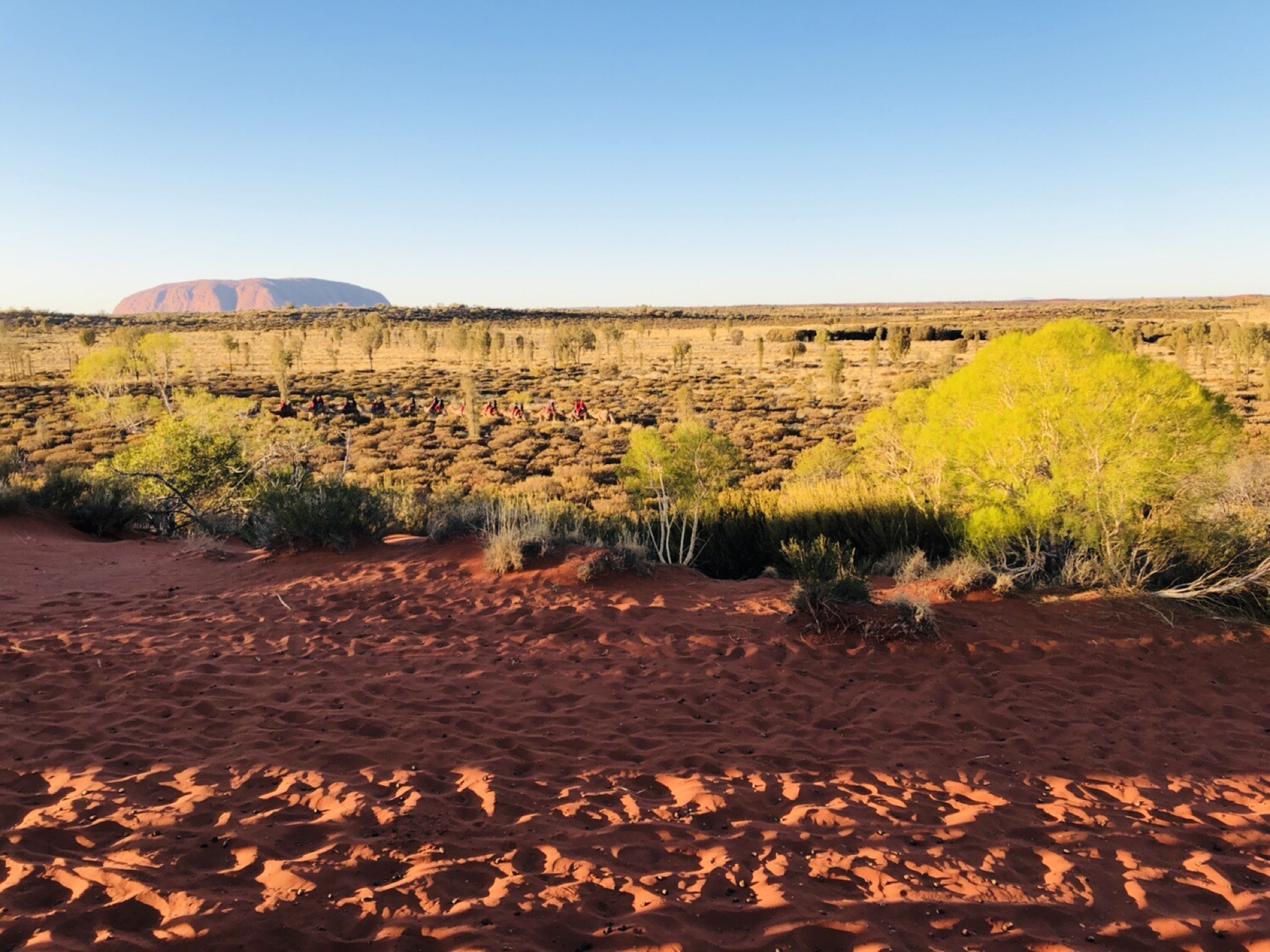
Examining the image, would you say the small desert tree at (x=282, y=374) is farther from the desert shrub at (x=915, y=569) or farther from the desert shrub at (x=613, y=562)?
the desert shrub at (x=915, y=569)

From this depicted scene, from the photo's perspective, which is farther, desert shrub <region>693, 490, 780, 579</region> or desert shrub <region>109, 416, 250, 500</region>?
desert shrub <region>109, 416, 250, 500</region>

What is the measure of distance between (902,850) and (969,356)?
5858 cm

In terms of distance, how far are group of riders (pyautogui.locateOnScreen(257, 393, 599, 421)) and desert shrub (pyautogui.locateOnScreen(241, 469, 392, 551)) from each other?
20.3m

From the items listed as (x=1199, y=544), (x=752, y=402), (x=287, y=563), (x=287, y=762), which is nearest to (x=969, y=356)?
(x=752, y=402)

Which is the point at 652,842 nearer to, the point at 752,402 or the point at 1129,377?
the point at 1129,377

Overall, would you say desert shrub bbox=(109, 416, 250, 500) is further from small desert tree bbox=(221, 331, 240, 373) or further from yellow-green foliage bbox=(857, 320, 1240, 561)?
small desert tree bbox=(221, 331, 240, 373)

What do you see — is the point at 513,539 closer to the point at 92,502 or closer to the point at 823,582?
the point at 823,582

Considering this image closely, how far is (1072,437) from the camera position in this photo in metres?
8.71

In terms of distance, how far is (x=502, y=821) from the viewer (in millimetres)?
4223

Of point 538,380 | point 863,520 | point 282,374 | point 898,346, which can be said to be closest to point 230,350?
point 282,374

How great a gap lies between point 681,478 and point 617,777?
7.47 meters

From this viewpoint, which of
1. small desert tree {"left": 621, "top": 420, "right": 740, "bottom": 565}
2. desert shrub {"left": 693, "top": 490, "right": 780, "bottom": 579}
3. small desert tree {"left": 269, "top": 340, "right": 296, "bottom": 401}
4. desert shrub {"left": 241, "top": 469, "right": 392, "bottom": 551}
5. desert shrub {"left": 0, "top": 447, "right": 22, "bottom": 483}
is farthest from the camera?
small desert tree {"left": 269, "top": 340, "right": 296, "bottom": 401}

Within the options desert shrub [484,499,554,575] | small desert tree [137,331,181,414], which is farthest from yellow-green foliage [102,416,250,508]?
small desert tree [137,331,181,414]

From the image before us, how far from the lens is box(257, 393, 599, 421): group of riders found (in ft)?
107
